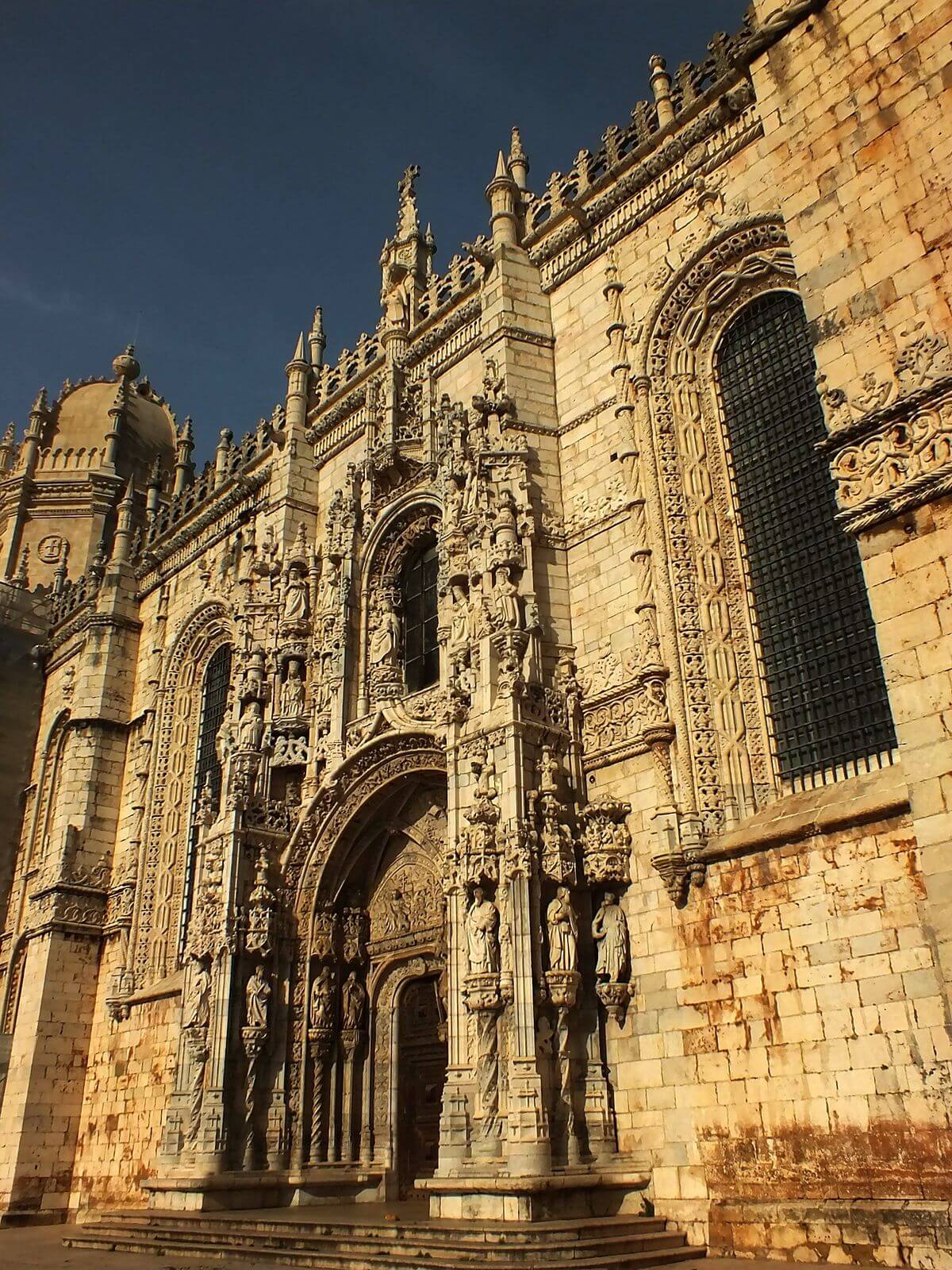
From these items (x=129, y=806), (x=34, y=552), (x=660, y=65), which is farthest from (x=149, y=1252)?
(x=34, y=552)

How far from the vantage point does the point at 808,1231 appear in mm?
9500

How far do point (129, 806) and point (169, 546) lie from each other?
5.89 m

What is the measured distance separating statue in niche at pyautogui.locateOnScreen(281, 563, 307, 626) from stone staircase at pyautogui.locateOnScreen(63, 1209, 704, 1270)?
875 cm

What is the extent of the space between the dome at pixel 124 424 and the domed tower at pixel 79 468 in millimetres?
27

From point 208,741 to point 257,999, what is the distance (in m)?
7.91

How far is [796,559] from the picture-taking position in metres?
12.4

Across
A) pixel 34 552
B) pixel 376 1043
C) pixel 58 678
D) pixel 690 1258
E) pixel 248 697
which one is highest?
pixel 34 552

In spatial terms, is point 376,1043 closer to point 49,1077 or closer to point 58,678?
point 49,1077

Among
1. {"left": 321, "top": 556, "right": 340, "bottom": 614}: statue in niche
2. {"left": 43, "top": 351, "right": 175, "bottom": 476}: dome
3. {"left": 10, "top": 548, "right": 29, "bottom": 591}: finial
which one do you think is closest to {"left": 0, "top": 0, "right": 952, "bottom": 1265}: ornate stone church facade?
{"left": 321, "top": 556, "right": 340, "bottom": 614}: statue in niche

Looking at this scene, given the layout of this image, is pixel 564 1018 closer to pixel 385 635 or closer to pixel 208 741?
pixel 385 635

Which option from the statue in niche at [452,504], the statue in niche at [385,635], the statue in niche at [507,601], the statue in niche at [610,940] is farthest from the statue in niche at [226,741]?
the statue in niche at [610,940]

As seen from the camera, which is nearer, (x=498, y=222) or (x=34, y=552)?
(x=498, y=222)

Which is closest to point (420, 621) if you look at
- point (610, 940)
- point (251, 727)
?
point (251, 727)

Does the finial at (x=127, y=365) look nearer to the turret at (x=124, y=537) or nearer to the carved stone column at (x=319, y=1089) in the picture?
the turret at (x=124, y=537)
